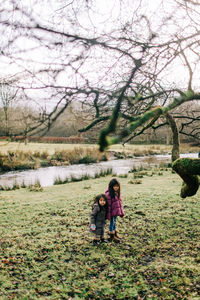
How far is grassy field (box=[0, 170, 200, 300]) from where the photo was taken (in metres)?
3.31

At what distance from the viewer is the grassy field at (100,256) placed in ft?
10.9

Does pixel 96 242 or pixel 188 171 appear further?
pixel 96 242

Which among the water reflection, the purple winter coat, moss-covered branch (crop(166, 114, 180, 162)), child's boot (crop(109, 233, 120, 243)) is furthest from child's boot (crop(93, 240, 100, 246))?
the water reflection

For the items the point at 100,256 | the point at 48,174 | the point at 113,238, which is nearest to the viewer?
the point at 100,256

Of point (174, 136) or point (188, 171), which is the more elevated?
point (174, 136)

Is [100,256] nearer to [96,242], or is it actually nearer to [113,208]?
[96,242]

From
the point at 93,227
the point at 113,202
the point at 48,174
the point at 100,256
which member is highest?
the point at 113,202

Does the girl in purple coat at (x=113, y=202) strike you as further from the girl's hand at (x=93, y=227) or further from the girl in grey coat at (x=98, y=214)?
the girl's hand at (x=93, y=227)

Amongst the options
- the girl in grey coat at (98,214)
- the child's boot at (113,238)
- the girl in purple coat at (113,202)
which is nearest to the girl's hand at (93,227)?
the girl in grey coat at (98,214)

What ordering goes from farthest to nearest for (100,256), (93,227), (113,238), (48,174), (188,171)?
1. (48,174)
2. (113,238)
3. (93,227)
4. (100,256)
5. (188,171)

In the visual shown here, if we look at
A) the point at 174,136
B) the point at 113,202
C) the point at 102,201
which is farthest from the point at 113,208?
the point at 174,136

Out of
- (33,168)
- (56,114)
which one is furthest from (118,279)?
(33,168)

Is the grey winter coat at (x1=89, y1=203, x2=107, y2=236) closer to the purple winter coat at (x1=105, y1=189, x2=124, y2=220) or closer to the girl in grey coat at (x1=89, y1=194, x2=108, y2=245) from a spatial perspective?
the girl in grey coat at (x1=89, y1=194, x2=108, y2=245)

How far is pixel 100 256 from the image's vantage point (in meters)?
4.22
